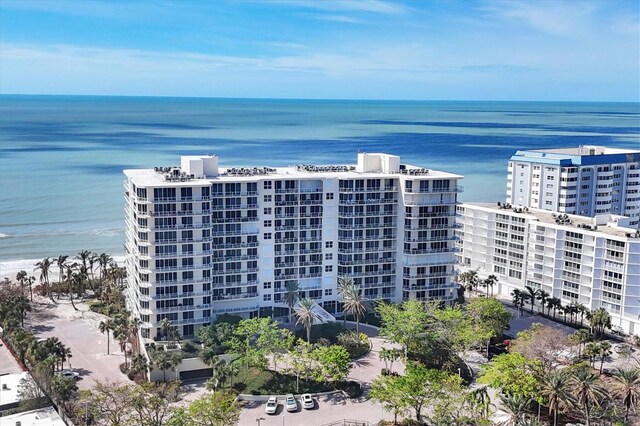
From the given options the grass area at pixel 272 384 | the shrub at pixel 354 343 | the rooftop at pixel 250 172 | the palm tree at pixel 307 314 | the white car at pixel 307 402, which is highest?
the rooftop at pixel 250 172

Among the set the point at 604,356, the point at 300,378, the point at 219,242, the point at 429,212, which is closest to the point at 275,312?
the point at 219,242

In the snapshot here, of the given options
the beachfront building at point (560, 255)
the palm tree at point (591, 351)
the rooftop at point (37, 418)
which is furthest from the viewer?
the beachfront building at point (560, 255)

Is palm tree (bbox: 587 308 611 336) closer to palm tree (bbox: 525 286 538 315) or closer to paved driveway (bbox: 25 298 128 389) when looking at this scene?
palm tree (bbox: 525 286 538 315)

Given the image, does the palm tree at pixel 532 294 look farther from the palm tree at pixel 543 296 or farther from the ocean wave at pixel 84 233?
the ocean wave at pixel 84 233

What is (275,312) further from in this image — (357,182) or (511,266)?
(511,266)

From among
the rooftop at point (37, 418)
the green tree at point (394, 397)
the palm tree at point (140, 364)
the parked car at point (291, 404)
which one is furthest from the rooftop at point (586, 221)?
the rooftop at point (37, 418)

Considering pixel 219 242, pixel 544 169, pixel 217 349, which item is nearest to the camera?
pixel 217 349
